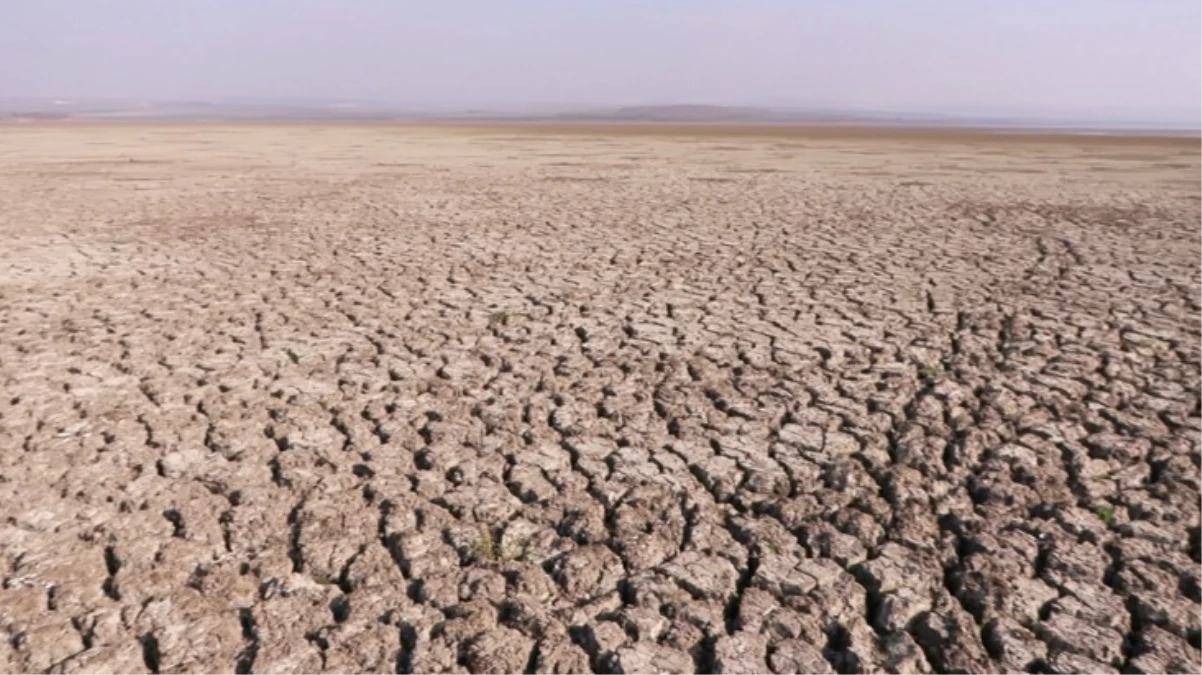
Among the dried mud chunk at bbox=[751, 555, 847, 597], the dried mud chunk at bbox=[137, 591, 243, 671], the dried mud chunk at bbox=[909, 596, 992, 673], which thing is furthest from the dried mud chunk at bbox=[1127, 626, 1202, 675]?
the dried mud chunk at bbox=[137, 591, 243, 671]

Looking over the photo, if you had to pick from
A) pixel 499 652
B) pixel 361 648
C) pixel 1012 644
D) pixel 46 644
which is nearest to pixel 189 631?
pixel 46 644

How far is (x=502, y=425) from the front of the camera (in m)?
3.32

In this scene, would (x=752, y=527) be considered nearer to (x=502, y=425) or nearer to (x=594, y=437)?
(x=594, y=437)

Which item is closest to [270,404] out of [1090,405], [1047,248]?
[1090,405]

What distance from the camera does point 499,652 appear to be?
2.02 meters

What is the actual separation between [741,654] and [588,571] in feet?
1.72

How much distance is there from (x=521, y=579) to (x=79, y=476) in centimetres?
171

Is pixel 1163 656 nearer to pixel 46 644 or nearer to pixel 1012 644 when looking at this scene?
pixel 1012 644

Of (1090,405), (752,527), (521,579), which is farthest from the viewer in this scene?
(1090,405)

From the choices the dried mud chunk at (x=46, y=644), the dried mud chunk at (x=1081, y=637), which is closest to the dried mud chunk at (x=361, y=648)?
the dried mud chunk at (x=46, y=644)

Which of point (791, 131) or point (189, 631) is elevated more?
point (189, 631)

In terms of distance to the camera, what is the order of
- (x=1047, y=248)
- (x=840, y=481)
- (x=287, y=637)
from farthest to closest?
(x=1047, y=248) < (x=840, y=481) < (x=287, y=637)

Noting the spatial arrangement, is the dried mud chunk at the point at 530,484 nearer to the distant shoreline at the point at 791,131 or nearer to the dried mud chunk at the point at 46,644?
the dried mud chunk at the point at 46,644

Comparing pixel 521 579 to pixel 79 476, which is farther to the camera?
pixel 79 476
